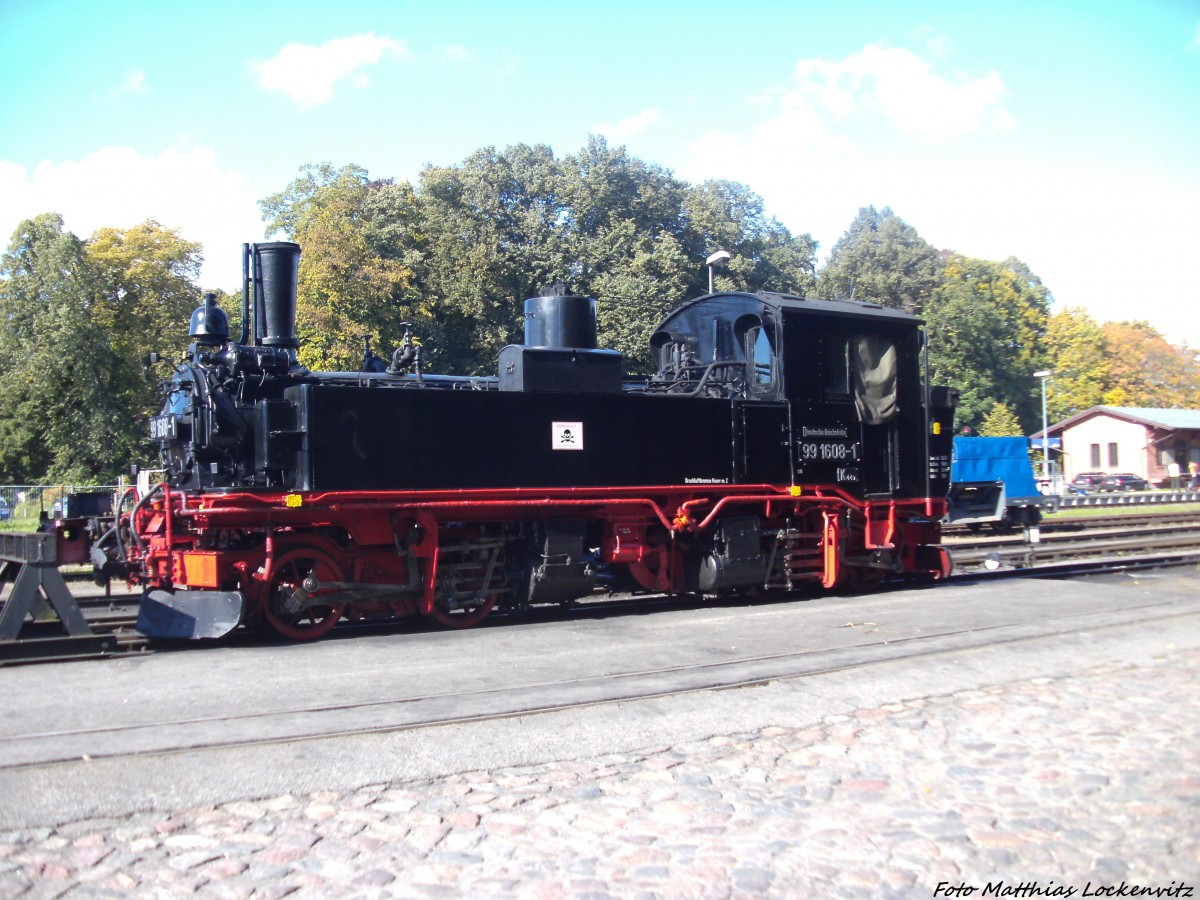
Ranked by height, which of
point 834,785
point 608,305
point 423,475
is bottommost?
point 834,785

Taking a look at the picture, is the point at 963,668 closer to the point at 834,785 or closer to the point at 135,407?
the point at 834,785

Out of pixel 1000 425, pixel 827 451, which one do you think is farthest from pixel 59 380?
pixel 1000 425

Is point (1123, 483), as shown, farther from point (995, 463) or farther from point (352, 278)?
point (352, 278)

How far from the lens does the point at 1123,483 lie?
45406 mm

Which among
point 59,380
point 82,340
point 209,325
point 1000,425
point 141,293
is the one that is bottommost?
point 209,325

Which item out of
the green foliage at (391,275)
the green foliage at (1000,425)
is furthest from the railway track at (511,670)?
the green foliage at (1000,425)

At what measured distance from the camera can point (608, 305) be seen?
3491cm

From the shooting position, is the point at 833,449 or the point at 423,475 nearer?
the point at 423,475

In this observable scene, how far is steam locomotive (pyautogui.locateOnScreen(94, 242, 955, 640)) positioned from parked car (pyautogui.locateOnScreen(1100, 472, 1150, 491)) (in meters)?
36.6

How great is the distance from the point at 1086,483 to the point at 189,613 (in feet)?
152

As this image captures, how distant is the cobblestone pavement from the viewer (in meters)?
3.87

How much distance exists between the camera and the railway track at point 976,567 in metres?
7.98

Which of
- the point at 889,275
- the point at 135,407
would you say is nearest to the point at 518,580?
the point at 135,407

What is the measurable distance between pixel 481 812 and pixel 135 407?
3964 cm
